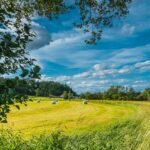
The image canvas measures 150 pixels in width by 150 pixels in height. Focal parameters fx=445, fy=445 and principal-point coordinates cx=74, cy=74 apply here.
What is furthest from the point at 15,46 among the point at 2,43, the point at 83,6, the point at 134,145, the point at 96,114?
the point at 96,114

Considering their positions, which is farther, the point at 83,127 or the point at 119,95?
the point at 119,95

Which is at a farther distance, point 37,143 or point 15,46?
point 37,143

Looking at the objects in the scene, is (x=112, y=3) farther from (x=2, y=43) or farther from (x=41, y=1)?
(x=2, y=43)

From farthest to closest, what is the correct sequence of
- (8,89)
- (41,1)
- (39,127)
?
(39,127) → (41,1) → (8,89)

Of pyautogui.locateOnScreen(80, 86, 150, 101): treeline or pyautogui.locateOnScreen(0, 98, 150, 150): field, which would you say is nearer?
pyautogui.locateOnScreen(0, 98, 150, 150): field

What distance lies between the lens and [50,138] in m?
12.9

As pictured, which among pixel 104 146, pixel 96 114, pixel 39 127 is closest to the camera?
pixel 104 146

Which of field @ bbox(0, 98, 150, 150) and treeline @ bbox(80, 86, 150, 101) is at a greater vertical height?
treeline @ bbox(80, 86, 150, 101)

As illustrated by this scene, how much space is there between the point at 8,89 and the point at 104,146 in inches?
362

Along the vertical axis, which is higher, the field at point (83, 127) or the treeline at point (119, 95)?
the treeline at point (119, 95)

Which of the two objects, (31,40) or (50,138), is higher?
(31,40)

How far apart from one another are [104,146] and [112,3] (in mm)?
4828

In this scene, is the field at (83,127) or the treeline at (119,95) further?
the treeline at (119,95)

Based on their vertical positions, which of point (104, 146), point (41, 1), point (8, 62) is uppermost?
point (41, 1)
